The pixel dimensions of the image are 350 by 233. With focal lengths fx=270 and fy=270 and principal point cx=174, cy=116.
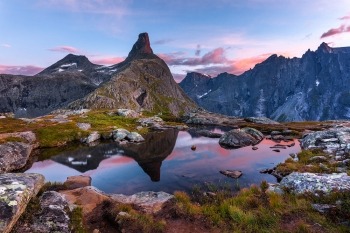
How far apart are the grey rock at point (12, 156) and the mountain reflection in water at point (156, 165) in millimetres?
2902

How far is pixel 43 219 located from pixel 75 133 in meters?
68.6

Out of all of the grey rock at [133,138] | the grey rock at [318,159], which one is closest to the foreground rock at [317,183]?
the grey rock at [318,159]

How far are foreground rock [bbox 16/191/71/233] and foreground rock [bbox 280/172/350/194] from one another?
22283mm

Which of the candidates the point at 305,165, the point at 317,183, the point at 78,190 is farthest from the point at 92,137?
the point at 317,183

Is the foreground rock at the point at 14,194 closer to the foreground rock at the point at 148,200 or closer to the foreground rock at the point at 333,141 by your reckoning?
the foreground rock at the point at 148,200

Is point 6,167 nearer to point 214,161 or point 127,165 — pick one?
point 127,165

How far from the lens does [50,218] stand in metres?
21.0

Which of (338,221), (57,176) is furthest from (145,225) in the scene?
(57,176)

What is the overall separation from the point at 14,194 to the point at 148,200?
13613 millimetres

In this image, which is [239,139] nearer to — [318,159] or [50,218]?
[318,159]

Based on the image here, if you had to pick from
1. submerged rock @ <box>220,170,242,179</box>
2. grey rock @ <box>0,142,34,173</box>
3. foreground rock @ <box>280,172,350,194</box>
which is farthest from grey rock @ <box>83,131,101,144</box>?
foreground rock @ <box>280,172,350,194</box>

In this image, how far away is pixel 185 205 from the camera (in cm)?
2616

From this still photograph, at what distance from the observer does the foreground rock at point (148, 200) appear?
27180 millimetres

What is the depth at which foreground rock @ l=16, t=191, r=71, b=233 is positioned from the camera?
1956 cm
